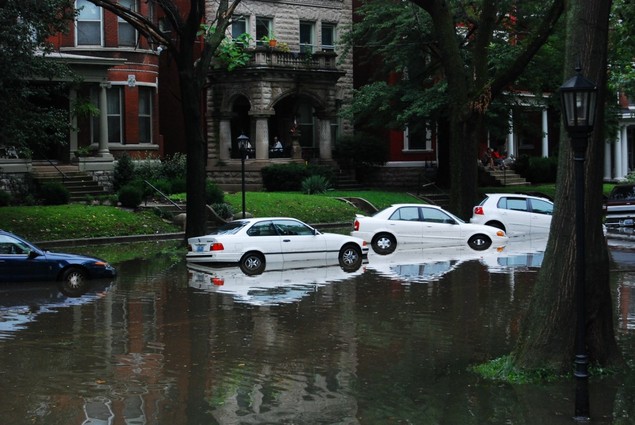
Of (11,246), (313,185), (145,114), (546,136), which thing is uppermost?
(145,114)

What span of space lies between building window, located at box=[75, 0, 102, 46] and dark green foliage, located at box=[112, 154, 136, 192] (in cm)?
548

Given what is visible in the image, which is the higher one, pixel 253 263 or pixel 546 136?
pixel 546 136

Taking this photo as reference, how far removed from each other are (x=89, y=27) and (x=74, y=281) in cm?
2307

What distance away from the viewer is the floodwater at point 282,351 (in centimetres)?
955

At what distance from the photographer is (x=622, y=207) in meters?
32.3

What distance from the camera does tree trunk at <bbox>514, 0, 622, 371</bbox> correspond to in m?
10.5

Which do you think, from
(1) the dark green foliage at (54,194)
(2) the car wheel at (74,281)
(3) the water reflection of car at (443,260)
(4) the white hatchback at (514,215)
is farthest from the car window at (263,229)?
(1) the dark green foliage at (54,194)

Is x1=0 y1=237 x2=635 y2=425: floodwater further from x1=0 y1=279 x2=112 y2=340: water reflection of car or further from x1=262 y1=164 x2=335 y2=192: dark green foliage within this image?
x1=262 y1=164 x2=335 y2=192: dark green foliage

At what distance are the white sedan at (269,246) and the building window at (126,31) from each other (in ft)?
68.8

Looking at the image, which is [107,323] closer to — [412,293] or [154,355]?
[154,355]

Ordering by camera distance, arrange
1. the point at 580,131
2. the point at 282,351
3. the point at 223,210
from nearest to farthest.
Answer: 1. the point at 580,131
2. the point at 282,351
3. the point at 223,210

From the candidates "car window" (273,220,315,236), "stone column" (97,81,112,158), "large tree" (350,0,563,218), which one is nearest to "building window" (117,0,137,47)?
"stone column" (97,81,112,158)

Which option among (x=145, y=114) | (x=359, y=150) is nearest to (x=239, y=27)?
(x=145, y=114)

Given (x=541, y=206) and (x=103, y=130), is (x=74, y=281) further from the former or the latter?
(x=103, y=130)
